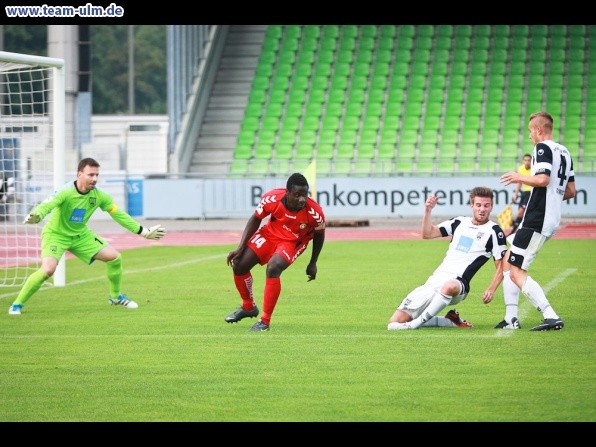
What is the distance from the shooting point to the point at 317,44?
3931 centimetres

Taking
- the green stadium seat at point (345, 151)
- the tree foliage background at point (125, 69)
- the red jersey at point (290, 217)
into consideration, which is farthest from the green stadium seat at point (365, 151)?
the tree foliage background at point (125, 69)

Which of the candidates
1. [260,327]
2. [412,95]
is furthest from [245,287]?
[412,95]

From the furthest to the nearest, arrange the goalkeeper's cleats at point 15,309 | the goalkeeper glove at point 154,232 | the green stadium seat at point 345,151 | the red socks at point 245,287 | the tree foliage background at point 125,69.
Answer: the tree foliage background at point 125,69 → the green stadium seat at point 345,151 → the goalkeeper glove at point 154,232 → the goalkeeper's cleats at point 15,309 → the red socks at point 245,287

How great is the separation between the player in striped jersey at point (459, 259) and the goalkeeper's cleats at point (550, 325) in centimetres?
57

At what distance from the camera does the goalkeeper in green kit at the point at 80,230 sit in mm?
12773

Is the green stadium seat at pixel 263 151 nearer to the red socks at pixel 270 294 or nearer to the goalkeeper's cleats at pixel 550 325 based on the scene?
the red socks at pixel 270 294

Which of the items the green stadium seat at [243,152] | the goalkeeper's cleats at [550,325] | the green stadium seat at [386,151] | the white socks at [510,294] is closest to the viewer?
the goalkeeper's cleats at [550,325]

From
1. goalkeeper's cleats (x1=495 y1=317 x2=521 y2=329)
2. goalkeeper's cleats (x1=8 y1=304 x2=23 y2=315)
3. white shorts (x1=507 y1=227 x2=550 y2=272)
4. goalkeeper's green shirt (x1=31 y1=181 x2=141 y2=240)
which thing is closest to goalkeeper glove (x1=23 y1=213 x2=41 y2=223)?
goalkeeper's green shirt (x1=31 y1=181 x2=141 y2=240)

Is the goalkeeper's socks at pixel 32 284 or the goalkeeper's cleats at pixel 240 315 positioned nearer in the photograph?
the goalkeeper's cleats at pixel 240 315

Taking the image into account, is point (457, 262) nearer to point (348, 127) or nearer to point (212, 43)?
point (348, 127)

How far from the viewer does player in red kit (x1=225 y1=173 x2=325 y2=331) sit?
34.4ft

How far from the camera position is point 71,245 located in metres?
13.2

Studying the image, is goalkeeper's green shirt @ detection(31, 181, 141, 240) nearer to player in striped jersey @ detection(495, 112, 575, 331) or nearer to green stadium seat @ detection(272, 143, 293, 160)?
player in striped jersey @ detection(495, 112, 575, 331)

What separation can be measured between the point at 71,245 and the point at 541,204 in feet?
19.5
